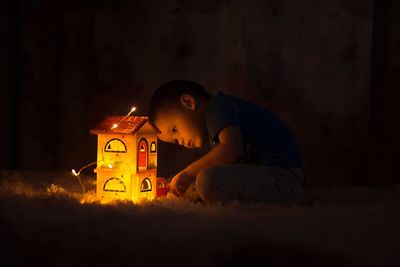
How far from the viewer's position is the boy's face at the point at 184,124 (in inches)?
97.5

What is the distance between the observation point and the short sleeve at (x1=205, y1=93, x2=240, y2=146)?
2322mm

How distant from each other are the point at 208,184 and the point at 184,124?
419mm

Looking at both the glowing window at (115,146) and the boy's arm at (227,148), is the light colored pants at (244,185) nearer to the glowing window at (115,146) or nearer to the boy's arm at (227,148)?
the boy's arm at (227,148)

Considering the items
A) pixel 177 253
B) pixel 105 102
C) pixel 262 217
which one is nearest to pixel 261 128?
pixel 262 217

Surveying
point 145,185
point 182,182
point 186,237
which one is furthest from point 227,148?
point 186,237

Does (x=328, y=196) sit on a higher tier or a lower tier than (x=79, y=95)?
lower

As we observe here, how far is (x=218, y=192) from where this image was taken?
2.14m

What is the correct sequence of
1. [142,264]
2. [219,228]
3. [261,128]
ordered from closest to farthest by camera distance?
[142,264] < [219,228] < [261,128]

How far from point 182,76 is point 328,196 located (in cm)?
114

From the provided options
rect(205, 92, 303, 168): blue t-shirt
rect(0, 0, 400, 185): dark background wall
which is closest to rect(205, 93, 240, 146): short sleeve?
rect(205, 92, 303, 168): blue t-shirt

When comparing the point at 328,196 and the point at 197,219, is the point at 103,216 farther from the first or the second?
the point at 328,196

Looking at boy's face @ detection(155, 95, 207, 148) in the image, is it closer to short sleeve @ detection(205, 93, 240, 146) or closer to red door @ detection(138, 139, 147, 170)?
short sleeve @ detection(205, 93, 240, 146)

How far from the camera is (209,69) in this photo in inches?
132

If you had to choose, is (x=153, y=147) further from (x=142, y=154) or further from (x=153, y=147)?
(x=142, y=154)
